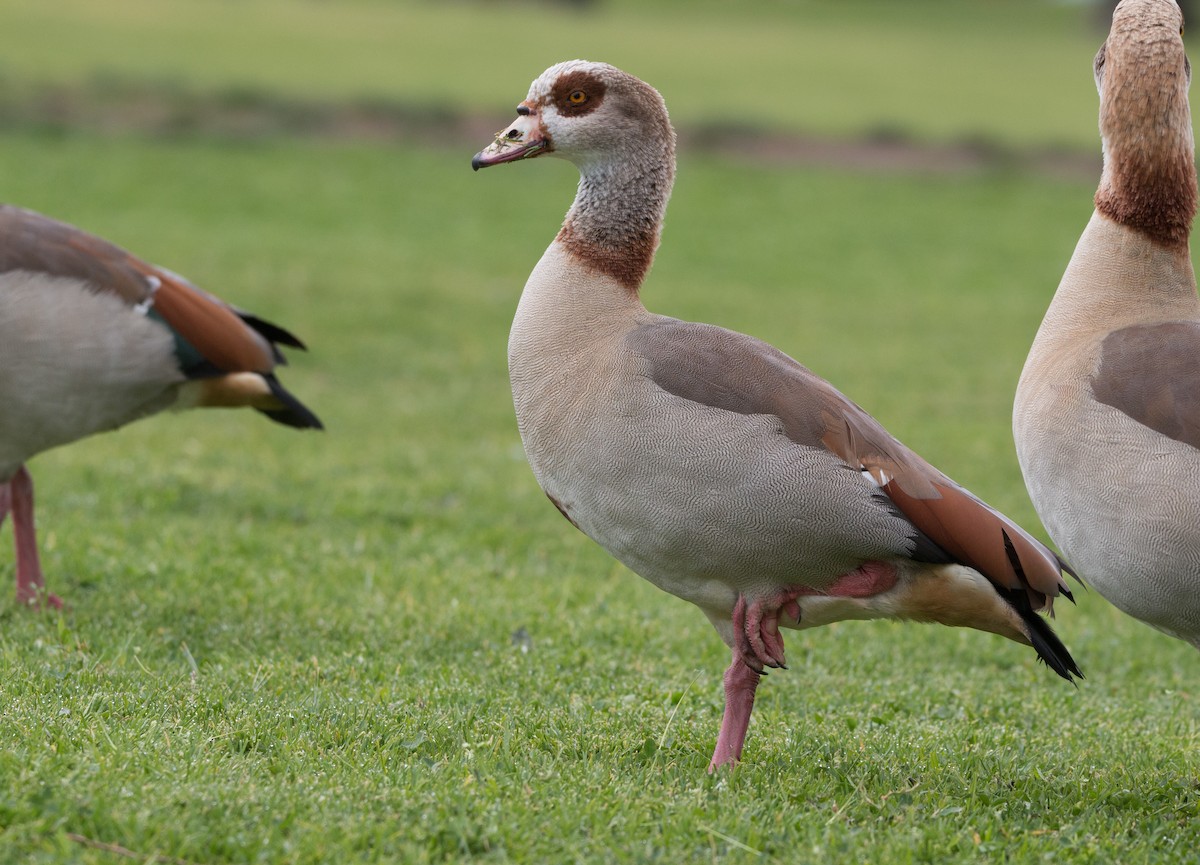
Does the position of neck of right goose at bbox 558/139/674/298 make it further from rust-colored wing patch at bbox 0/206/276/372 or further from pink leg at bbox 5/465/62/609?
pink leg at bbox 5/465/62/609

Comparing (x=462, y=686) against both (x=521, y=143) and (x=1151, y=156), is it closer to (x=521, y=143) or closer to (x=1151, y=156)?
(x=521, y=143)

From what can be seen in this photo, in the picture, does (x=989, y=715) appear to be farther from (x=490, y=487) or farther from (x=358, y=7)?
(x=358, y=7)

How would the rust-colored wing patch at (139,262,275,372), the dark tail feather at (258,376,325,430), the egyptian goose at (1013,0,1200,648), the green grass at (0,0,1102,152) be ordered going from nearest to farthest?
the egyptian goose at (1013,0,1200,648)
the rust-colored wing patch at (139,262,275,372)
the dark tail feather at (258,376,325,430)
the green grass at (0,0,1102,152)

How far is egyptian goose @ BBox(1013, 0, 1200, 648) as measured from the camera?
3967 mm

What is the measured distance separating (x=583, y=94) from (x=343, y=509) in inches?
163

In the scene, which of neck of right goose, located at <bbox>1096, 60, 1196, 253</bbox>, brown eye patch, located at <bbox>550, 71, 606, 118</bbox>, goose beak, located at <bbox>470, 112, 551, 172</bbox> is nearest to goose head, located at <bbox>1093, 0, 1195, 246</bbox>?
neck of right goose, located at <bbox>1096, 60, 1196, 253</bbox>

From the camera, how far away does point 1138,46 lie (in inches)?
170

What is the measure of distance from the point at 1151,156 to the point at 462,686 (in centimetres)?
274

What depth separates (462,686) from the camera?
200 inches

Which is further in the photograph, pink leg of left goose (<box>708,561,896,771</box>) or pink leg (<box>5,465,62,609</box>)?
pink leg (<box>5,465,62,609</box>)

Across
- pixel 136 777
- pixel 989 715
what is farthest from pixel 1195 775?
pixel 136 777

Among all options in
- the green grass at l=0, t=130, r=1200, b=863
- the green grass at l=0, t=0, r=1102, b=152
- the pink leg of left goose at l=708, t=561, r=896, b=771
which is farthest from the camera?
the green grass at l=0, t=0, r=1102, b=152

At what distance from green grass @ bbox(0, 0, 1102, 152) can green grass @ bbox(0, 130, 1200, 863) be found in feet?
51.3

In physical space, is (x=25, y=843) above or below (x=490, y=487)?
above
